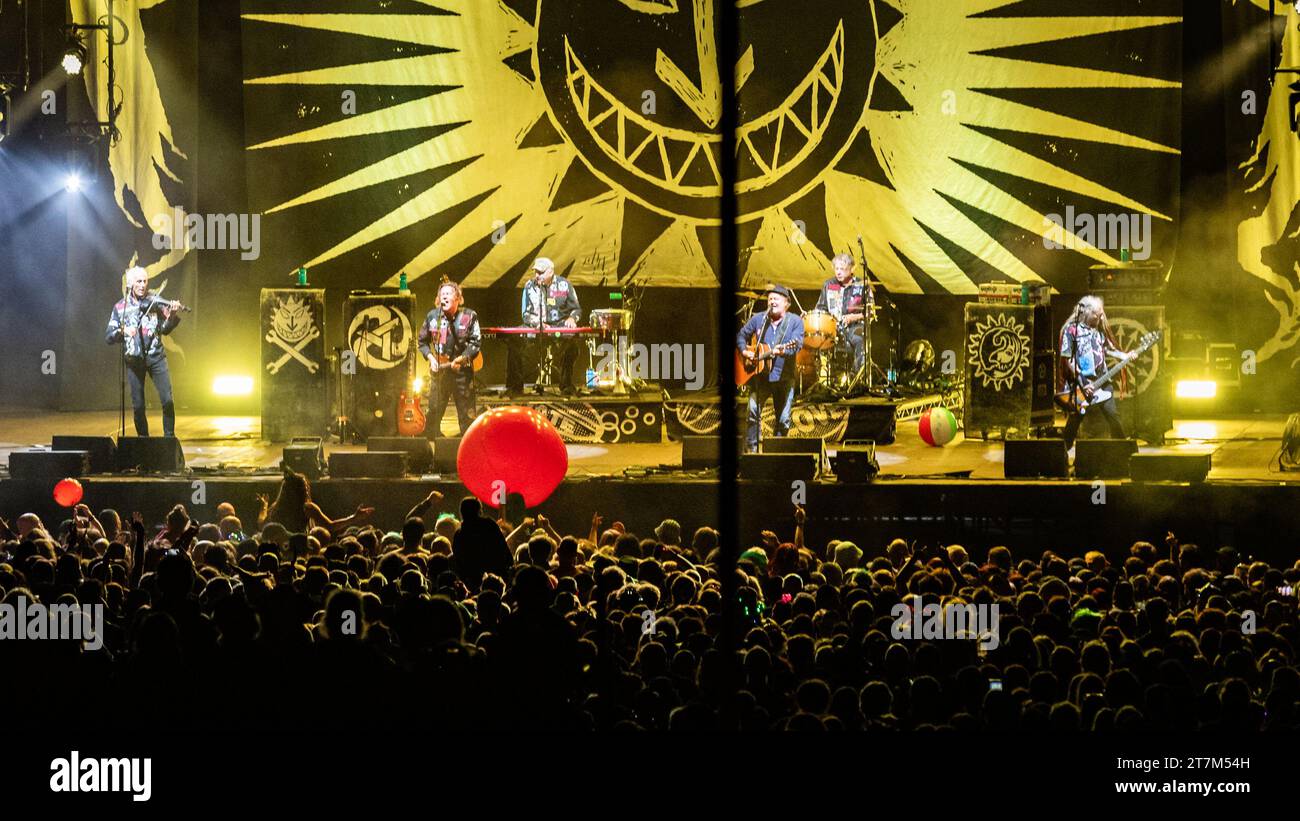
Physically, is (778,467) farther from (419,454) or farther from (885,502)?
(419,454)

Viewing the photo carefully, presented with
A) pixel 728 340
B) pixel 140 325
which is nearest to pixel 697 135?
pixel 140 325

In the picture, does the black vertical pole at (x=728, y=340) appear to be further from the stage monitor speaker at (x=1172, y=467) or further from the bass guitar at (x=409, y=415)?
the bass guitar at (x=409, y=415)

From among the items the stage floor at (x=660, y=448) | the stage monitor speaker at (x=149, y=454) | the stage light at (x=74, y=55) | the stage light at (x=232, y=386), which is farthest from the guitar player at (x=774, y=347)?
the stage light at (x=232, y=386)

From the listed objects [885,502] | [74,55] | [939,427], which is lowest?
[885,502]

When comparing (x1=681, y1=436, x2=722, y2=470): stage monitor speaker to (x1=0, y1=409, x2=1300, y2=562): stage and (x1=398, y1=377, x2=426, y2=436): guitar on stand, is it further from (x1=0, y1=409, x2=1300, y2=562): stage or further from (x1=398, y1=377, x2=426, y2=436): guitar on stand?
(x1=398, y1=377, x2=426, y2=436): guitar on stand

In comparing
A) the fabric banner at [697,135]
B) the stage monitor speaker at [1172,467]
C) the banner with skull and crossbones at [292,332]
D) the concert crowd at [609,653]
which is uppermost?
the fabric banner at [697,135]

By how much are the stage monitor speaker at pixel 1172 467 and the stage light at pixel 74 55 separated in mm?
11259

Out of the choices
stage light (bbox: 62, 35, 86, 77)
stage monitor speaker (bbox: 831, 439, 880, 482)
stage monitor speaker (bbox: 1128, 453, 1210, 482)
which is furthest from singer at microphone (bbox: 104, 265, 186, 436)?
stage monitor speaker (bbox: 1128, 453, 1210, 482)

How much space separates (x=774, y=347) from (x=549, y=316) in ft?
10.7

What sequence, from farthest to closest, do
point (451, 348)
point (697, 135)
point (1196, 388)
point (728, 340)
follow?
point (1196, 388)
point (697, 135)
point (451, 348)
point (728, 340)

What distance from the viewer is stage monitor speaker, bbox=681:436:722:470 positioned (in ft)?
Result: 43.1

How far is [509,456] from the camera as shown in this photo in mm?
9414

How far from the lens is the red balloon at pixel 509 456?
9.41 meters

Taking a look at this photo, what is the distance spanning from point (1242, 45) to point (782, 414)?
861 cm
